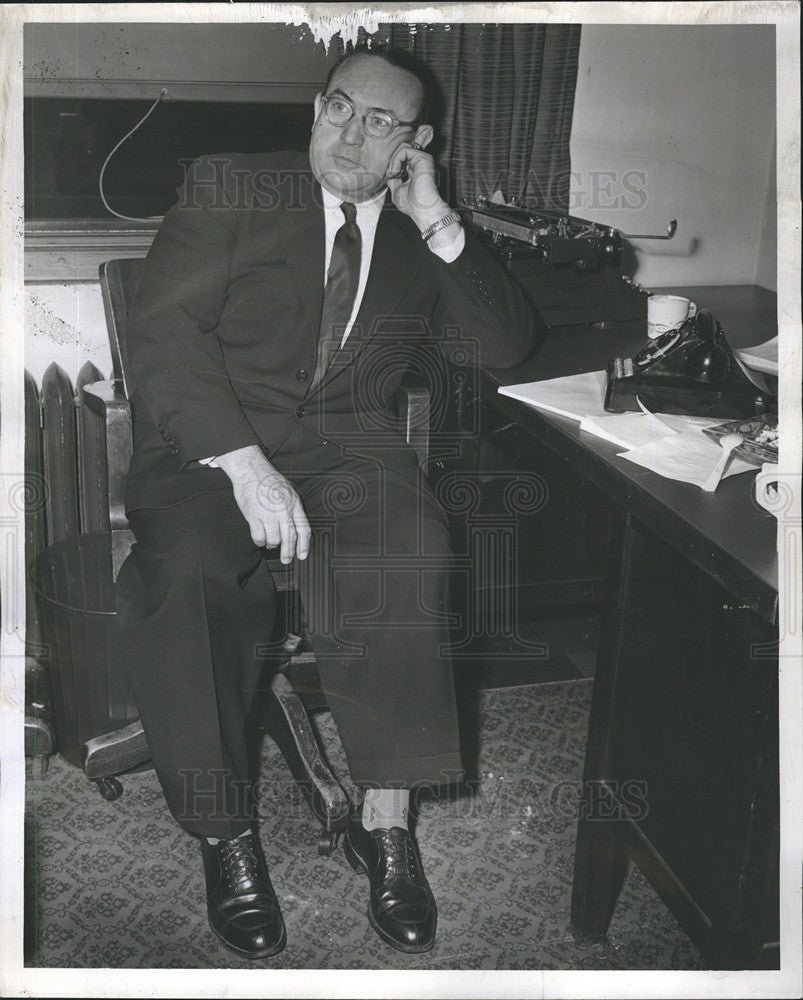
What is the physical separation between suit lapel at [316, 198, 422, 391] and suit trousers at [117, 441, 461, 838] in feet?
0.94

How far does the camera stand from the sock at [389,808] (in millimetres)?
1699

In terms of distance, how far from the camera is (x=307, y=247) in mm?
1762

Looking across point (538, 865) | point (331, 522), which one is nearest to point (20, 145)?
point (331, 522)

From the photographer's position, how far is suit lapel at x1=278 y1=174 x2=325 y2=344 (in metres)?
1.75

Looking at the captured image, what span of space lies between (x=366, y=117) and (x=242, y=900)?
1.37 m

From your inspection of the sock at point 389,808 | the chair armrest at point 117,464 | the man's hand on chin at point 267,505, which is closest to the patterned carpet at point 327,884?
the sock at point 389,808

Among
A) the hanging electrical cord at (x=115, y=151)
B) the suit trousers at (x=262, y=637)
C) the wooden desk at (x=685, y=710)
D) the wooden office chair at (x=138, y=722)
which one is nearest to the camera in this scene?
the wooden desk at (x=685, y=710)

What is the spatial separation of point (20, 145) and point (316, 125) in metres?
0.63

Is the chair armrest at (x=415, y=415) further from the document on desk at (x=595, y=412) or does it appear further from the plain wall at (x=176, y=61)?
the plain wall at (x=176, y=61)

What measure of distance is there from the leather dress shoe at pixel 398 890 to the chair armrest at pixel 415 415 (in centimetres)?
72

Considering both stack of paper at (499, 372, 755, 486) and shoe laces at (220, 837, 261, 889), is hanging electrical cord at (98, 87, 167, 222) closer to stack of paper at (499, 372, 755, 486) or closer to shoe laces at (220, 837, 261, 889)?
stack of paper at (499, 372, 755, 486)

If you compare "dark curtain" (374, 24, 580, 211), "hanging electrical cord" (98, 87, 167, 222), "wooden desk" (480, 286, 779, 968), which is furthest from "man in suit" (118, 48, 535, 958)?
"hanging electrical cord" (98, 87, 167, 222)

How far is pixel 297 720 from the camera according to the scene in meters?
1.90

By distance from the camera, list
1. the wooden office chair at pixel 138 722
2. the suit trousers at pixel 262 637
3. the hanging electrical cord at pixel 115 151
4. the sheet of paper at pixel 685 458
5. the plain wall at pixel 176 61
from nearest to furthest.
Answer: the sheet of paper at pixel 685 458 < the suit trousers at pixel 262 637 < the wooden office chair at pixel 138 722 < the plain wall at pixel 176 61 < the hanging electrical cord at pixel 115 151
